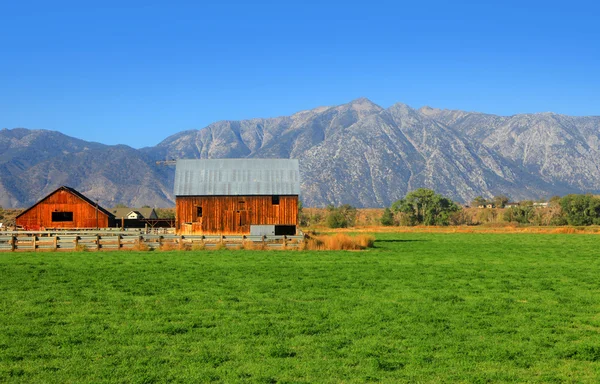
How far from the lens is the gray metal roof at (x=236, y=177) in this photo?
55.9 meters

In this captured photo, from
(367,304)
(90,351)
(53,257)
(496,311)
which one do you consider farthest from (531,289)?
(53,257)

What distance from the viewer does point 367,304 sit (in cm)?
1791

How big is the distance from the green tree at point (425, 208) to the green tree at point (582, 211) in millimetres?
18113

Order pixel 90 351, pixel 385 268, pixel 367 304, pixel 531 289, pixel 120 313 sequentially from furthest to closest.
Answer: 1. pixel 385 268
2. pixel 531 289
3. pixel 367 304
4. pixel 120 313
5. pixel 90 351

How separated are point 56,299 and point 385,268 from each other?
46.9ft

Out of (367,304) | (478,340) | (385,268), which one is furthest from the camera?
(385,268)

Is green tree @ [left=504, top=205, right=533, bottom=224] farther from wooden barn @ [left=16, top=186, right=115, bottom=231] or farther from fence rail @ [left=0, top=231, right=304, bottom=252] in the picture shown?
fence rail @ [left=0, top=231, right=304, bottom=252]

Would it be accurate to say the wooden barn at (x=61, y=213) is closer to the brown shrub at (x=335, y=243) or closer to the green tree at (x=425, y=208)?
the brown shrub at (x=335, y=243)

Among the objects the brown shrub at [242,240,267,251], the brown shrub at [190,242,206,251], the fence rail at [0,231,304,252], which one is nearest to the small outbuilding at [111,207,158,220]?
the fence rail at [0,231,304,252]

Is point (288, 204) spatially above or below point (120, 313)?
above

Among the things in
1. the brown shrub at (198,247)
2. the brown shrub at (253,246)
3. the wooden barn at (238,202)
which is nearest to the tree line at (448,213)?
the wooden barn at (238,202)

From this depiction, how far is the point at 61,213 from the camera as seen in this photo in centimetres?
7025

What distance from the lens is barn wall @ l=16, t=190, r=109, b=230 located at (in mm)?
69500

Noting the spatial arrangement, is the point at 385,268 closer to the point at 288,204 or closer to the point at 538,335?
the point at 538,335
